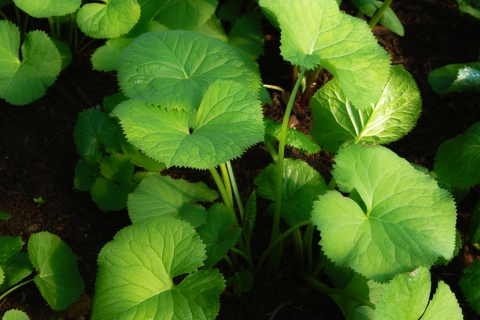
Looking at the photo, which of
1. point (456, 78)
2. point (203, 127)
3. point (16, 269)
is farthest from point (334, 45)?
point (16, 269)

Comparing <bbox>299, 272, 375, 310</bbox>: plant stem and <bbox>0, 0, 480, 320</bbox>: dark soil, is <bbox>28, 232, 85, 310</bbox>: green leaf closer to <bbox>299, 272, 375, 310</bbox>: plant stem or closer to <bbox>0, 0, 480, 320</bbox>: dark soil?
<bbox>0, 0, 480, 320</bbox>: dark soil

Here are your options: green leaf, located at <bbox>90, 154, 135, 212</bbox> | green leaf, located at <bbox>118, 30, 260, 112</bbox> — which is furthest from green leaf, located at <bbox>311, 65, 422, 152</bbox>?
green leaf, located at <bbox>90, 154, 135, 212</bbox>

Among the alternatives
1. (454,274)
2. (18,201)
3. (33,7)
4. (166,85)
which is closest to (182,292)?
(166,85)

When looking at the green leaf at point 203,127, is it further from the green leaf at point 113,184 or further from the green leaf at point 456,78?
the green leaf at point 456,78

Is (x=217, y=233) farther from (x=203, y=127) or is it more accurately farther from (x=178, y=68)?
(x=178, y=68)

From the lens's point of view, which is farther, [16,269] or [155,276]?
[16,269]

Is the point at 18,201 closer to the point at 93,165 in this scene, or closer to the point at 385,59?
the point at 93,165

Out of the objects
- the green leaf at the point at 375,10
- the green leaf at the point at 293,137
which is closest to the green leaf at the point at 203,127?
the green leaf at the point at 293,137
